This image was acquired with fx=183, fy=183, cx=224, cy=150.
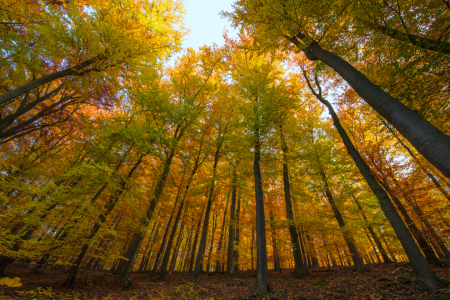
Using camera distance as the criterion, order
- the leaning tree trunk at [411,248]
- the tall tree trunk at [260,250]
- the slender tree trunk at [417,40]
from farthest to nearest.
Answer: the tall tree trunk at [260,250] → the leaning tree trunk at [411,248] → the slender tree trunk at [417,40]

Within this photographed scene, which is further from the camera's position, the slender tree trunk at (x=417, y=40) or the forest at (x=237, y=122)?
the forest at (x=237, y=122)

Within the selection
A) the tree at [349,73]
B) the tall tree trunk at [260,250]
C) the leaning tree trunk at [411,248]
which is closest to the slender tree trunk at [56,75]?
the tree at [349,73]

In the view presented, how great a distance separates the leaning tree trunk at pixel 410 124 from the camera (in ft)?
9.27

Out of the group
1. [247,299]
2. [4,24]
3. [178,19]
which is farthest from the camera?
[178,19]

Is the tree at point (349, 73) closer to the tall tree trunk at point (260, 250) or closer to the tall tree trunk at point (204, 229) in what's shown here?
the tall tree trunk at point (260, 250)

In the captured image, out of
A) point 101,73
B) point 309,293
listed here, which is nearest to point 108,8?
point 101,73

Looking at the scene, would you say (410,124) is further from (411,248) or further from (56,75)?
(56,75)

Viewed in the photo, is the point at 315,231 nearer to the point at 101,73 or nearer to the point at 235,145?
the point at 235,145

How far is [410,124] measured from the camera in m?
3.19

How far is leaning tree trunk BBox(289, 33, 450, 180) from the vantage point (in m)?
2.83

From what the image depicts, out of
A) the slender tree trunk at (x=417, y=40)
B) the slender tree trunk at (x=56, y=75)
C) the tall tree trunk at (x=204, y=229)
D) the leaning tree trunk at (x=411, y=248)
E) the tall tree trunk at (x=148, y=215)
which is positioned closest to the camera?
the slender tree trunk at (x=417, y=40)

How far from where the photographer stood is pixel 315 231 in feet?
27.8

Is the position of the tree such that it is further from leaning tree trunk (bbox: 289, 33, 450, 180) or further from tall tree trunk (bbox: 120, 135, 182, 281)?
tall tree trunk (bbox: 120, 135, 182, 281)

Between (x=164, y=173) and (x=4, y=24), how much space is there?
24.5 ft
